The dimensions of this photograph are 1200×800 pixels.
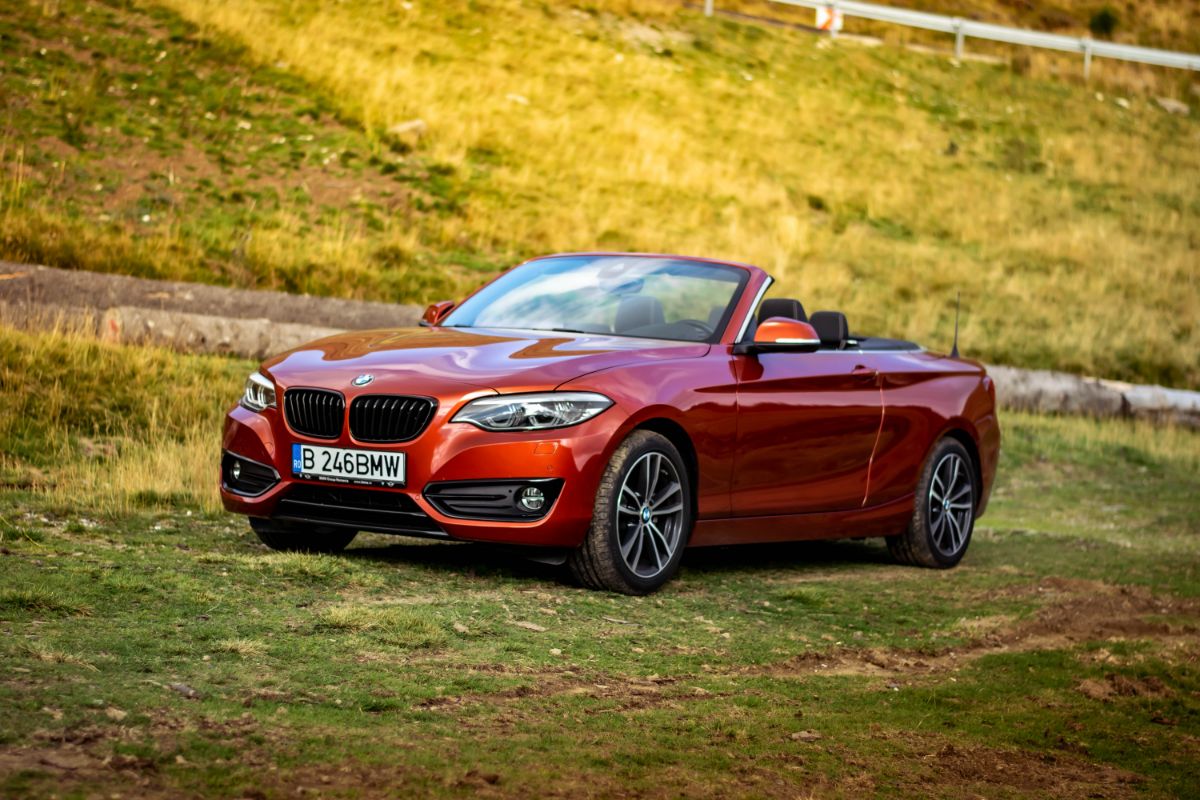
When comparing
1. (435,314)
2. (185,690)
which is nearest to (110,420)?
(435,314)

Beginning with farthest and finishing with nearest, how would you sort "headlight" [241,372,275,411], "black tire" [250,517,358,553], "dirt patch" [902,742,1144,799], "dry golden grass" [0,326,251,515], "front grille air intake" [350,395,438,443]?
"dry golden grass" [0,326,251,515]
"black tire" [250,517,358,553]
"headlight" [241,372,275,411]
"front grille air intake" [350,395,438,443]
"dirt patch" [902,742,1144,799]

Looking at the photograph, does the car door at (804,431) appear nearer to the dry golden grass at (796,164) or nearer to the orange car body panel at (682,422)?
the orange car body panel at (682,422)

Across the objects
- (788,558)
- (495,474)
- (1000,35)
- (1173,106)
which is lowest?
(788,558)

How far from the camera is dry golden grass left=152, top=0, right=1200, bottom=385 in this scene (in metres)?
25.0

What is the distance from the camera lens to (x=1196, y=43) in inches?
2254

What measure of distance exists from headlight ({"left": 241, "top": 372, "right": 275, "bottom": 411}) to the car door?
2238 millimetres

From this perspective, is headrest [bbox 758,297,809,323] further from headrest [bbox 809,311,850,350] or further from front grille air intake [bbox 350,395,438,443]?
front grille air intake [bbox 350,395,438,443]

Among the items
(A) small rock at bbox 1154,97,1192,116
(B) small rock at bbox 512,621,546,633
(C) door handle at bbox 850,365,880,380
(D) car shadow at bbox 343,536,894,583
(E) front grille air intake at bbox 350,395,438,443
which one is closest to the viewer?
(B) small rock at bbox 512,621,546,633

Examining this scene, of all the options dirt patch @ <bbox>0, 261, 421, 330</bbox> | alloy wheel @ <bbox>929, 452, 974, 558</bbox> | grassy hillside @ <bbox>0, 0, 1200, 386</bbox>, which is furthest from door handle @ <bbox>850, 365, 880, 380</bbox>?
grassy hillside @ <bbox>0, 0, 1200, 386</bbox>

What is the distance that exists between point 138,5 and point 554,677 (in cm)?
2353

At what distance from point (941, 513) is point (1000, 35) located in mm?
33824

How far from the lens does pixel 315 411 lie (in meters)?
7.83

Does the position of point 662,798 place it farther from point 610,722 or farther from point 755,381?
point 755,381

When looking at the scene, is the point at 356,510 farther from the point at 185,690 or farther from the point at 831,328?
the point at 831,328
